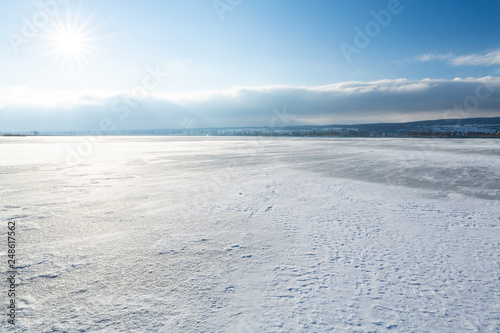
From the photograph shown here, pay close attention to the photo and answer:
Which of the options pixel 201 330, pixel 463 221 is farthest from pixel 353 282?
pixel 463 221

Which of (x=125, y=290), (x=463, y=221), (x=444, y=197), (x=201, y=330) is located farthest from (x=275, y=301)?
(x=444, y=197)

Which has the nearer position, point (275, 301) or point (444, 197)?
point (275, 301)

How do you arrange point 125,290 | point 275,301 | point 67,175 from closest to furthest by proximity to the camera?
1. point 275,301
2. point 125,290
3. point 67,175

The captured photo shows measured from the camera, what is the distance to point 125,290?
3.07 meters

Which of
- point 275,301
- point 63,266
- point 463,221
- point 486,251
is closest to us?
point 275,301

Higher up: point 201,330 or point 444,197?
point 444,197

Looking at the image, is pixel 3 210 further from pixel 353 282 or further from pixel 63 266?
pixel 353 282

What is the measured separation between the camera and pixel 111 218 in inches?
222

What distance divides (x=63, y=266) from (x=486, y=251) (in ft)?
20.3

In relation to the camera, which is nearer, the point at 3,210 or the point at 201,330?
the point at 201,330

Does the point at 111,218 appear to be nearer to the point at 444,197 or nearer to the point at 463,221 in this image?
the point at 463,221

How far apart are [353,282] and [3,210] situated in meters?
7.63

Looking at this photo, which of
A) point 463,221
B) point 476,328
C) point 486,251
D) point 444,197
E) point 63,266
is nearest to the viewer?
point 476,328

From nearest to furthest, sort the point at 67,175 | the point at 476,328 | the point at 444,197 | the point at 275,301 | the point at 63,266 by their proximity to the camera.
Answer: the point at 476,328 → the point at 275,301 → the point at 63,266 → the point at 444,197 → the point at 67,175
